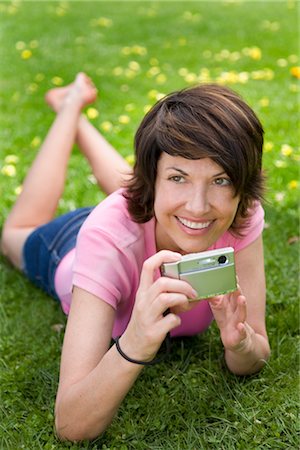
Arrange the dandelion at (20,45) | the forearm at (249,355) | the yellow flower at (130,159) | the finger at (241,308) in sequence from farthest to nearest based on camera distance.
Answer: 1. the dandelion at (20,45)
2. the yellow flower at (130,159)
3. the forearm at (249,355)
4. the finger at (241,308)

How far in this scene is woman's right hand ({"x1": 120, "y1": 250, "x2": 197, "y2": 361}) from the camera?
1.75 metres

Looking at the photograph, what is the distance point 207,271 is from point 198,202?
0.66 feet

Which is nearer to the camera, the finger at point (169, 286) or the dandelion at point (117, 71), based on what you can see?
the finger at point (169, 286)

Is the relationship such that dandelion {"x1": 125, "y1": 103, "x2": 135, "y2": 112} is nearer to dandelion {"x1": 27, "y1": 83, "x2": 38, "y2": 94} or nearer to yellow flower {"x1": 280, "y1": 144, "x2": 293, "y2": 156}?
dandelion {"x1": 27, "y1": 83, "x2": 38, "y2": 94}

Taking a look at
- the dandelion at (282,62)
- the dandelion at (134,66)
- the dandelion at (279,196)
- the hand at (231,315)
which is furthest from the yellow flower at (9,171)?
the dandelion at (282,62)

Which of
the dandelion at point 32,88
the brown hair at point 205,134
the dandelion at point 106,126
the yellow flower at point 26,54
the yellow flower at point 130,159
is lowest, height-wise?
the yellow flower at point 26,54

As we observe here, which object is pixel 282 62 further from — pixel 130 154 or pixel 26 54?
pixel 130 154

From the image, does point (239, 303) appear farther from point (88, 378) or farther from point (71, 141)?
point (71, 141)

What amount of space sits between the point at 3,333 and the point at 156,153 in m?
1.10

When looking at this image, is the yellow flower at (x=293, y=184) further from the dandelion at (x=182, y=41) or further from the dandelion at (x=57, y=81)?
the dandelion at (x=182, y=41)

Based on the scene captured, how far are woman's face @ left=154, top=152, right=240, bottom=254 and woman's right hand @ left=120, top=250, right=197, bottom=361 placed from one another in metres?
0.22

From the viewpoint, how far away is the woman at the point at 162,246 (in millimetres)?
1856

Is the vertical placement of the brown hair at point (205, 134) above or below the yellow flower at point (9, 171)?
above

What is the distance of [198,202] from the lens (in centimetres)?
192
